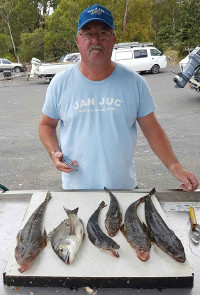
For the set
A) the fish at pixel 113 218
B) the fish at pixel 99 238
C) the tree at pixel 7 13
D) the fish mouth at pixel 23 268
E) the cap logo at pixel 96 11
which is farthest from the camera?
the tree at pixel 7 13

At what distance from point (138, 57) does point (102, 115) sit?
78.9 ft

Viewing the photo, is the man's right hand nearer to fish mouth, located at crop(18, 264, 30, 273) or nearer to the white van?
fish mouth, located at crop(18, 264, 30, 273)

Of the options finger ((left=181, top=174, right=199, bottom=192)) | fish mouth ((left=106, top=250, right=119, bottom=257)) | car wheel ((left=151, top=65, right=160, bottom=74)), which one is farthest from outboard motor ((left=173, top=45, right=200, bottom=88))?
car wheel ((left=151, top=65, right=160, bottom=74))

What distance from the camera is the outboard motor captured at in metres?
11.8

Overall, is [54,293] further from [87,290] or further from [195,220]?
[195,220]

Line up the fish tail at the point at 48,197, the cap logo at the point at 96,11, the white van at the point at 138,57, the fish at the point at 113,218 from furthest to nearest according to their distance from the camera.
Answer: the white van at the point at 138,57, the cap logo at the point at 96,11, the fish tail at the point at 48,197, the fish at the point at 113,218

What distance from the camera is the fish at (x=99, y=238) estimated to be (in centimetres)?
175

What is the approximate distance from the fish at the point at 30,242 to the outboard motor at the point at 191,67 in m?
11.0

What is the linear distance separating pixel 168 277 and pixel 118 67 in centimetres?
161

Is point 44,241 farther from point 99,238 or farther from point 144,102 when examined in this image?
point 144,102

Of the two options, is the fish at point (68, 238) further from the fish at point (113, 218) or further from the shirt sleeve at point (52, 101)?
the shirt sleeve at point (52, 101)

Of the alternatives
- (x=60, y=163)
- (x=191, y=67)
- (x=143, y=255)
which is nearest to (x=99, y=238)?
(x=143, y=255)

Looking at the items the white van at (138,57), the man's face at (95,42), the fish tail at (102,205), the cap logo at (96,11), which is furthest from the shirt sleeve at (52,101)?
the white van at (138,57)

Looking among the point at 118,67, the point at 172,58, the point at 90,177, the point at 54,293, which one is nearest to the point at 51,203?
the point at 90,177
